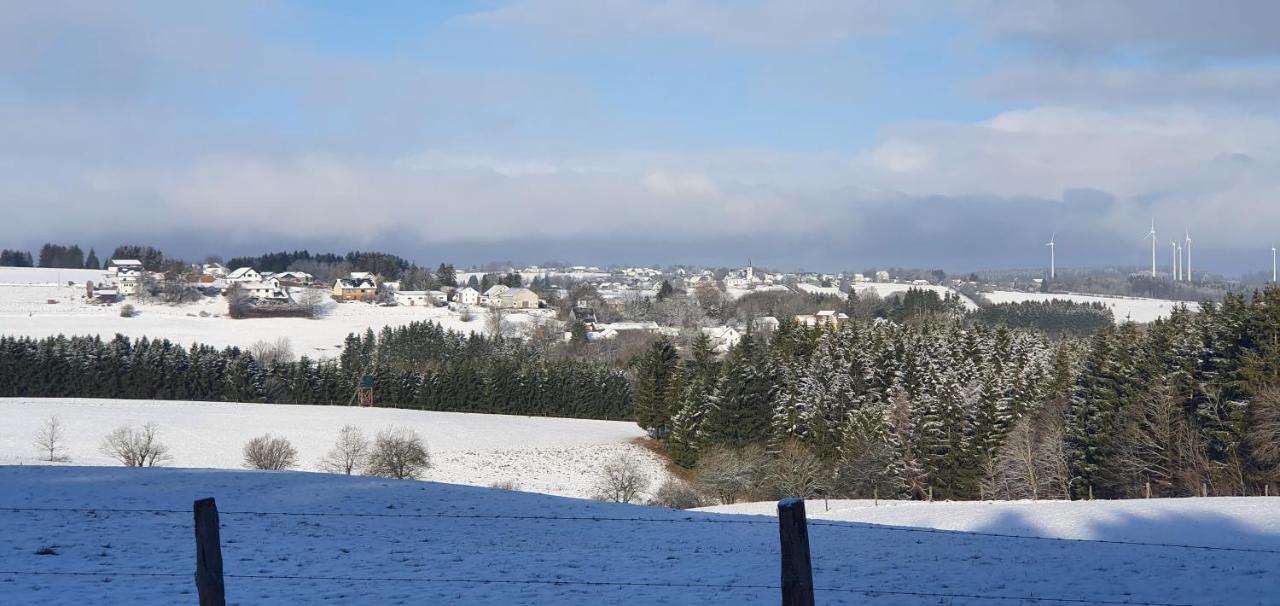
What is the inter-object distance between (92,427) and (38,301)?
102 m

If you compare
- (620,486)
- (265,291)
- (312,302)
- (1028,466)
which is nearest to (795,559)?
(1028,466)

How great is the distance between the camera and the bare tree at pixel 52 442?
5241 cm

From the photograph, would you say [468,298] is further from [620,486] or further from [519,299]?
[620,486]

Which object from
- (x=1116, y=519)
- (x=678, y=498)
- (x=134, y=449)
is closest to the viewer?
(x=1116, y=519)

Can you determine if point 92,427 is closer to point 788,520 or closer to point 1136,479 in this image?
point 1136,479

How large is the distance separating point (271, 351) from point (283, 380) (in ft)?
66.8

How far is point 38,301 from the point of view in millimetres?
147625

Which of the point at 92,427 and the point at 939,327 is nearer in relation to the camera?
the point at 92,427

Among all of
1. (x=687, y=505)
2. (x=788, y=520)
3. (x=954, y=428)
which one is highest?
(x=788, y=520)

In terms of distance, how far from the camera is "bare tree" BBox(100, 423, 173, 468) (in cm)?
4950

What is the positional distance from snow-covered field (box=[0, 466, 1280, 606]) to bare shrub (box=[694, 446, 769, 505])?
21091 millimetres

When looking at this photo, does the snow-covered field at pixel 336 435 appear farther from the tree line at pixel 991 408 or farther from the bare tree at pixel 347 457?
the tree line at pixel 991 408

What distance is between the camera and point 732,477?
50.1 m

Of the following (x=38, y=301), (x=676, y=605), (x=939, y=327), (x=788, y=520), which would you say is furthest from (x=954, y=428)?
(x=38, y=301)
